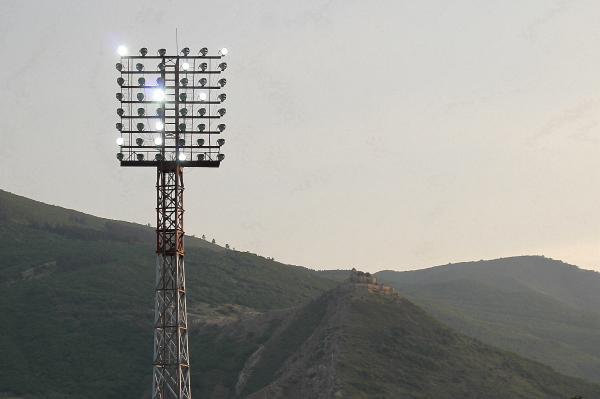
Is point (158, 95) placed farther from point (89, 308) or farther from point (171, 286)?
point (89, 308)

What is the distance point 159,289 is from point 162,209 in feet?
13.3

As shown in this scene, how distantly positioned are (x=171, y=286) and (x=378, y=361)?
54664mm

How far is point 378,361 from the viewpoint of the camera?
351 ft

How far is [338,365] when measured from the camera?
10456 cm

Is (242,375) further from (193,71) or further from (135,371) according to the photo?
(193,71)

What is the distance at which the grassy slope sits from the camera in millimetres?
127688

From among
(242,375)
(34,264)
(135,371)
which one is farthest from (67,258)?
(242,375)

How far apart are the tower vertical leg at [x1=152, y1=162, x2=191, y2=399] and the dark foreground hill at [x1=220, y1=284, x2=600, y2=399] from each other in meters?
46.2

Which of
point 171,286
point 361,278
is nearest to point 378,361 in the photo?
point 361,278

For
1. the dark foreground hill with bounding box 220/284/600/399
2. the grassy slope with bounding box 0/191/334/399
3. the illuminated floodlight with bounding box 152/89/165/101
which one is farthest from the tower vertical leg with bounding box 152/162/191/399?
the grassy slope with bounding box 0/191/334/399

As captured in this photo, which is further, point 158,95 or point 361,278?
point 361,278

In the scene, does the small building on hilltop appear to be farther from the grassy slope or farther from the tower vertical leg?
the tower vertical leg

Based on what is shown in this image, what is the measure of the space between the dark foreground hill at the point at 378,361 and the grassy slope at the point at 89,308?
12648mm

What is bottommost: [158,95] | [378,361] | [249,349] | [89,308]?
[378,361]
